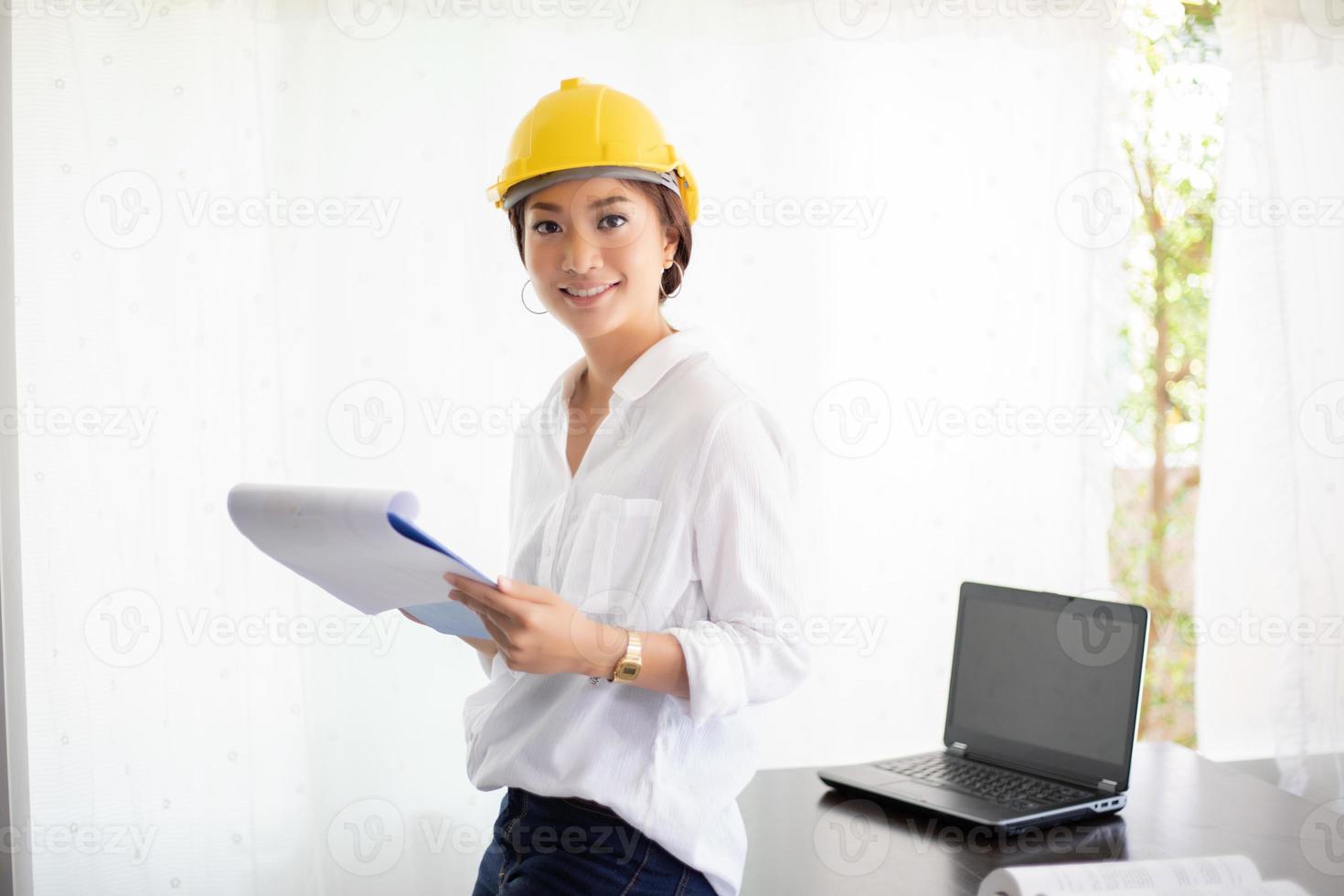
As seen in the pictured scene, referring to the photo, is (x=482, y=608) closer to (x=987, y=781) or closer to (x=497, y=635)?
(x=497, y=635)

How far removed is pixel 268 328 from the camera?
249 centimetres

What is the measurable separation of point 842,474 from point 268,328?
1.35m

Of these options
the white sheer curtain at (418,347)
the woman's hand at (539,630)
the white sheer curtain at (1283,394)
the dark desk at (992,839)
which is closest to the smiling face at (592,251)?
the woman's hand at (539,630)

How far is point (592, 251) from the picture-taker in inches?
51.6

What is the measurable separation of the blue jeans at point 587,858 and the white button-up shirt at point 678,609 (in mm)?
24

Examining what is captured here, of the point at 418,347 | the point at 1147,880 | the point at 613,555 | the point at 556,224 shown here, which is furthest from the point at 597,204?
the point at 418,347

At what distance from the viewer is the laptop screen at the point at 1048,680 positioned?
158 cm

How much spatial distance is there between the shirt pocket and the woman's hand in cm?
9

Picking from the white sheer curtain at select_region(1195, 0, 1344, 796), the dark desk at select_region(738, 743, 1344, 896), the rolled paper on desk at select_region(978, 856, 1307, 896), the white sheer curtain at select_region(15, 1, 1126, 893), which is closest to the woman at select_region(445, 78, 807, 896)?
the dark desk at select_region(738, 743, 1344, 896)

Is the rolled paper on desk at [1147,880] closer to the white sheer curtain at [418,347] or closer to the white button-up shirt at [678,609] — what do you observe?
the white button-up shirt at [678,609]

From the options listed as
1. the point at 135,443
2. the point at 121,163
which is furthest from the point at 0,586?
the point at 121,163

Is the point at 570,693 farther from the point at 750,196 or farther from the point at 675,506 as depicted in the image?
the point at 750,196

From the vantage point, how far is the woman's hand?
1097 millimetres

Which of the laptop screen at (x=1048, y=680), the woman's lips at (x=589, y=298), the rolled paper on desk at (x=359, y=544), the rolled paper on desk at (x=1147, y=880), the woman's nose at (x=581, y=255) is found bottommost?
the rolled paper on desk at (x=1147, y=880)
